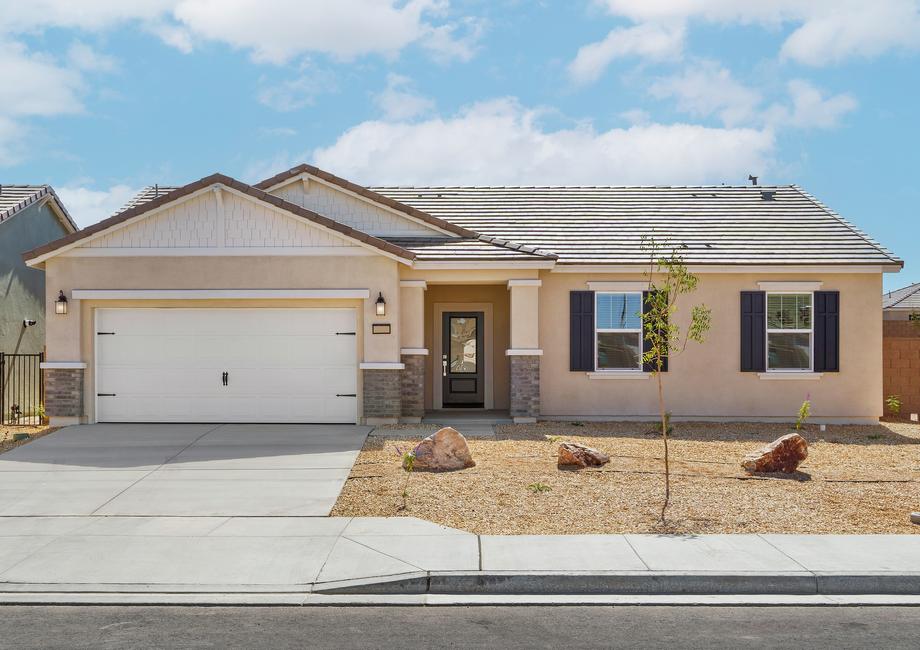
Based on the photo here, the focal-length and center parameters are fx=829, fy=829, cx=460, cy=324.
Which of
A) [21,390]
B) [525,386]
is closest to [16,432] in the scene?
[21,390]

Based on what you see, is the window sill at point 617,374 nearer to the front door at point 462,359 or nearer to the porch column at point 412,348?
the front door at point 462,359

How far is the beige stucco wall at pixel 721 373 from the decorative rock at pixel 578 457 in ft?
15.5

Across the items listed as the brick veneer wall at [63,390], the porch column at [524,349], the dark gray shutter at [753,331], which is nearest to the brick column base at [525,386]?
the porch column at [524,349]

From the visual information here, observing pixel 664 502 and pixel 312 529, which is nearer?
pixel 312 529

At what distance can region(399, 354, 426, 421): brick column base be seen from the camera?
48.8 feet

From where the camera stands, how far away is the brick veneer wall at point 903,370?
58.4 feet

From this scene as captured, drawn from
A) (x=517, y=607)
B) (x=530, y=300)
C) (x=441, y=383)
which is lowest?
(x=517, y=607)

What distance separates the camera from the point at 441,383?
17125mm

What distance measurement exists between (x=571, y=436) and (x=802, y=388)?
16.4 ft

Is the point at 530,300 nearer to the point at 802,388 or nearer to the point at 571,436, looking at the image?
the point at 571,436

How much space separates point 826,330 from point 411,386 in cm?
786

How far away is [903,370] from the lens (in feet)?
58.5

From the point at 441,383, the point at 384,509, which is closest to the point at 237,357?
the point at 441,383

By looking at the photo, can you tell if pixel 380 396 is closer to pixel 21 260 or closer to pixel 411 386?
pixel 411 386
